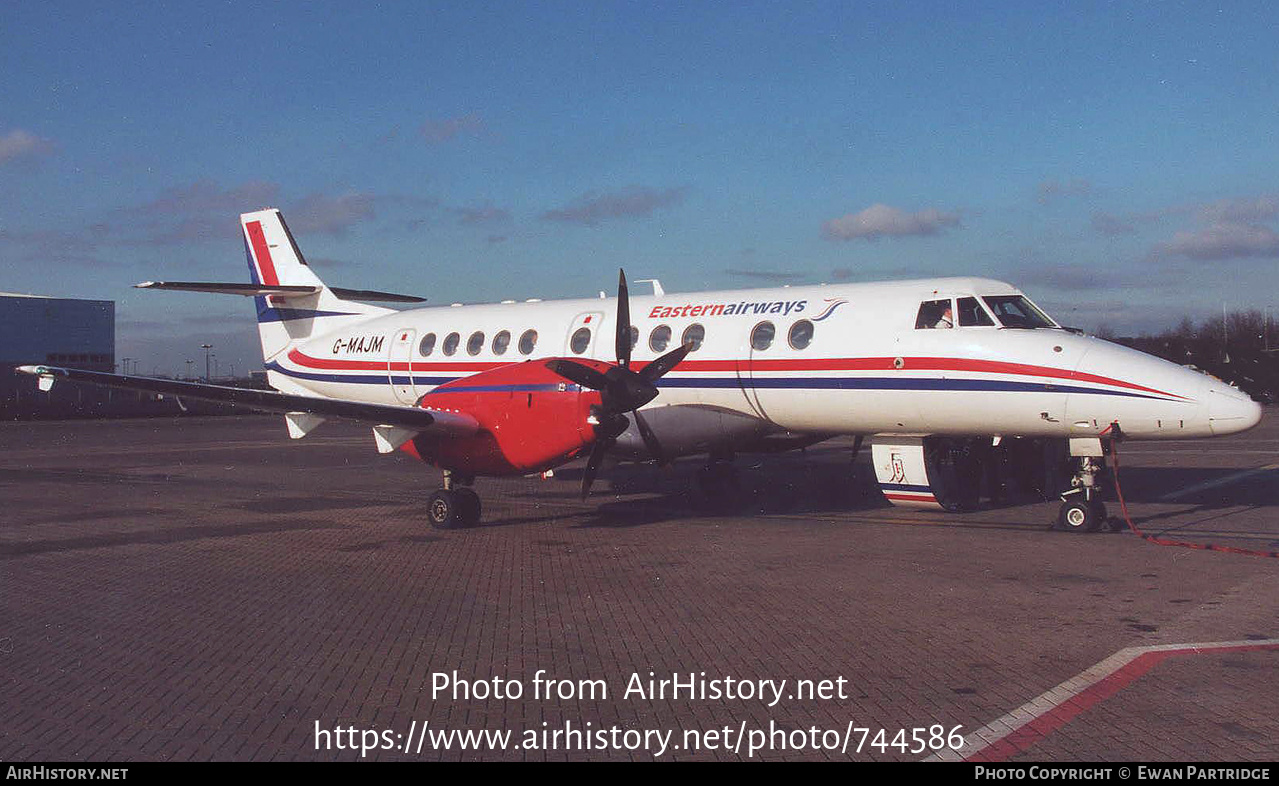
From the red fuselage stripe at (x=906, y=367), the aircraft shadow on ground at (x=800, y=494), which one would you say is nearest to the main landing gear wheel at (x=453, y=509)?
the aircraft shadow on ground at (x=800, y=494)

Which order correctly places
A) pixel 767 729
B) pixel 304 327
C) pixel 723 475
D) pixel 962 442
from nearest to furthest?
pixel 767 729 < pixel 962 442 < pixel 723 475 < pixel 304 327

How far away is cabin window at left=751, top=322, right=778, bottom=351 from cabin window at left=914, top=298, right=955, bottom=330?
219cm

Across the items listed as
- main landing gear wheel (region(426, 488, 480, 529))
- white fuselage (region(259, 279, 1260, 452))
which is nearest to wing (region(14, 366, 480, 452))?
main landing gear wheel (region(426, 488, 480, 529))

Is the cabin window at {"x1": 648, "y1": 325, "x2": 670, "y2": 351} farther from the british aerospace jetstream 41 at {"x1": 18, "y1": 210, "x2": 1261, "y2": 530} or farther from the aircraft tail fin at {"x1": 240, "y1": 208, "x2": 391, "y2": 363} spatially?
the aircraft tail fin at {"x1": 240, "y1": 208, "x2": 391, "y2": 363}

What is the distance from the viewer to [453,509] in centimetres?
1454

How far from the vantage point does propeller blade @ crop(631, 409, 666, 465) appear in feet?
48.3

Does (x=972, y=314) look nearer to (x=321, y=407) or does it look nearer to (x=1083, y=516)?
(x=1083, y=516)

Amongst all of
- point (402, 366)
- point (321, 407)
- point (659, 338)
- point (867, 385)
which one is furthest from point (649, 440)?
point (402, 366)

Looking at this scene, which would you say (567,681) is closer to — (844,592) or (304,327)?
(844,592)

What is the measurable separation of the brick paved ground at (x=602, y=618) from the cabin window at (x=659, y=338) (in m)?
2.71

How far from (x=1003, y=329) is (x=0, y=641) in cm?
1169

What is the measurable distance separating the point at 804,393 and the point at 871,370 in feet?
3.55

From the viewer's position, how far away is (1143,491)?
18250 mm

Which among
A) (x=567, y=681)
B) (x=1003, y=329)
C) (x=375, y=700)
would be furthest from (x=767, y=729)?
(x=1003, y=329)
